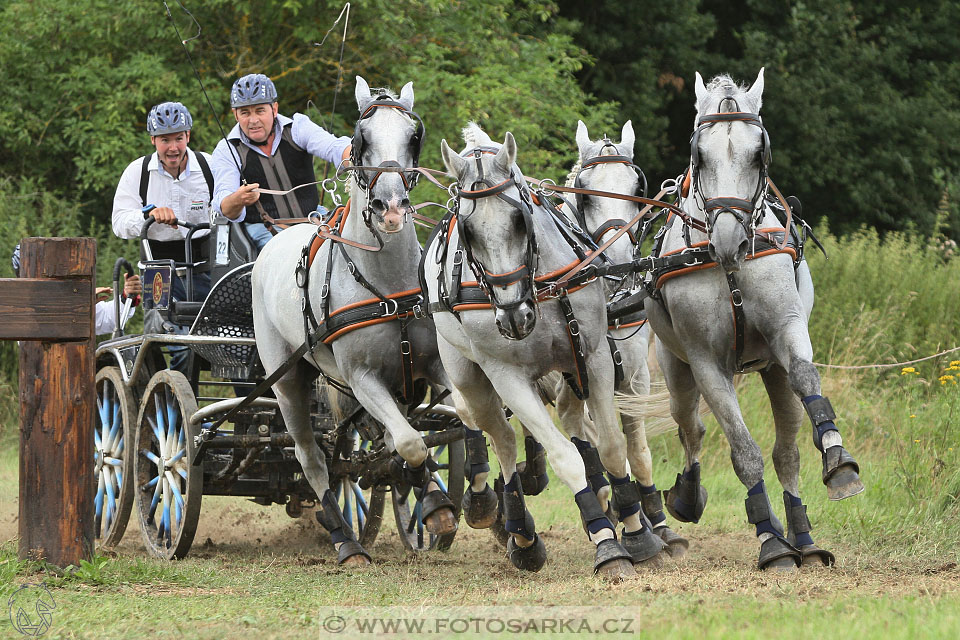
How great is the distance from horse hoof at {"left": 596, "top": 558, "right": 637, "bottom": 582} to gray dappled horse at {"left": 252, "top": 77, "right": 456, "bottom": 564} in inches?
45.4

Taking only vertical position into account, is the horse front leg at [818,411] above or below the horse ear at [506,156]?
below

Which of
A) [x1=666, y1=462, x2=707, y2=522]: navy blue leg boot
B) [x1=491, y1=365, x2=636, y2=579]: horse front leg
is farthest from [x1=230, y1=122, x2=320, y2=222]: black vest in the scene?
[x1=666, y1=462, x2=707, y2=522]: navy blue leg boot

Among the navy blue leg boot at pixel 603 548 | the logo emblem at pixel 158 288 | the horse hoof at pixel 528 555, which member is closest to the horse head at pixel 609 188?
the navy blue leg boot at pixel 603 548

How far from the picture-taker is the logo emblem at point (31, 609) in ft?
14.8

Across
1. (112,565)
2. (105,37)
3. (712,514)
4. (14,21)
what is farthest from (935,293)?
(14,21)

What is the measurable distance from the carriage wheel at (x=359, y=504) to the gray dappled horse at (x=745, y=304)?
92.6 inches

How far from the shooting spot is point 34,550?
5539 millimetres

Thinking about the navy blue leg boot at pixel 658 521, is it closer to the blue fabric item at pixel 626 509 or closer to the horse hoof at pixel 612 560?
the blue fabric item at pixel 626 509

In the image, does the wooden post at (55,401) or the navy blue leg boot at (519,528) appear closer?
the wooden post at (55,401)

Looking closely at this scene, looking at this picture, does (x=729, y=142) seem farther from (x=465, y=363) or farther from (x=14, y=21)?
(x=14, y=21)

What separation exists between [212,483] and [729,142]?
3.59 meters

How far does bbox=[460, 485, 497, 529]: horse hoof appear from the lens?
614 cm

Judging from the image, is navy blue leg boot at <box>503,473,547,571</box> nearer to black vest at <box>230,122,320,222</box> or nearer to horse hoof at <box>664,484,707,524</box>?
horse hoof at <box>664,484,707,524</box>

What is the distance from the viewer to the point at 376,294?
602 cm
